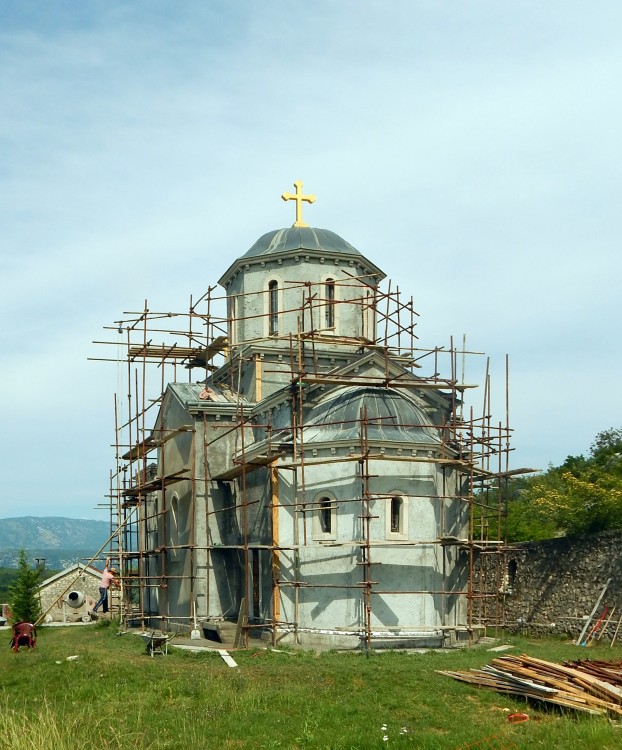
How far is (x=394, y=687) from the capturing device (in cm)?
1709

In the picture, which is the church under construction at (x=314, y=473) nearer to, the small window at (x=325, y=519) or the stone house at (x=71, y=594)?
the small window at (x=325, y=519)

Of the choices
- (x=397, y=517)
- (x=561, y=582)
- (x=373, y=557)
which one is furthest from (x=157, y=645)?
(x=561, y=582)

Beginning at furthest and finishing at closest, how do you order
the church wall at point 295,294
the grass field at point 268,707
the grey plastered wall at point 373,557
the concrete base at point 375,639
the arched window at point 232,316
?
the arched window at point 232,316
the church wall at point 295,294
the grey plastered wall at point 373,557
the concrete base at point 375,639
the grass field at point 268,707

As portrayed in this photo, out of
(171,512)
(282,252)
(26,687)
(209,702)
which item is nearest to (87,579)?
(171,512)

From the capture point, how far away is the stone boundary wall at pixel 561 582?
24000mm

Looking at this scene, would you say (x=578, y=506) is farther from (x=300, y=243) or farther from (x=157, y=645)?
(x=157, y=645)

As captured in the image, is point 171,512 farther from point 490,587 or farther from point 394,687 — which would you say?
point 394,687

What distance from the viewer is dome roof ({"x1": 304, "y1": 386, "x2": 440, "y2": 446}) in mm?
23594

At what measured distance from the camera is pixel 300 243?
28.6m

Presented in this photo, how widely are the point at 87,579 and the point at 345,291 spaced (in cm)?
1827

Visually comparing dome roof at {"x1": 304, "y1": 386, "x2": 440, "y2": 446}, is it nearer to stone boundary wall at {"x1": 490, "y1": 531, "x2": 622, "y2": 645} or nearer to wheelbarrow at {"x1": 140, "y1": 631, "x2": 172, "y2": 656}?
stone boundary wall at {"x1": 490, "y1": 531, "x2": 622, "y2": 645}

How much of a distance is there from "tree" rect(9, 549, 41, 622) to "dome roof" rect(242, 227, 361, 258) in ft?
38.4

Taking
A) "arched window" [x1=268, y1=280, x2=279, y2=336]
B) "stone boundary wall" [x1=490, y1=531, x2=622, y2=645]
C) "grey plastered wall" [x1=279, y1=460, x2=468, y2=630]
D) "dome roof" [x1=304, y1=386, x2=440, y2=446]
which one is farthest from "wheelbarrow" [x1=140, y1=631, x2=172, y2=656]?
"arched window" [x1=268, y1=280, x2=279, y2=336]

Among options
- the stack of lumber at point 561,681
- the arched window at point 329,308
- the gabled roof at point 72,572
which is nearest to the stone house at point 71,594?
the gabled roof at point 72,572
